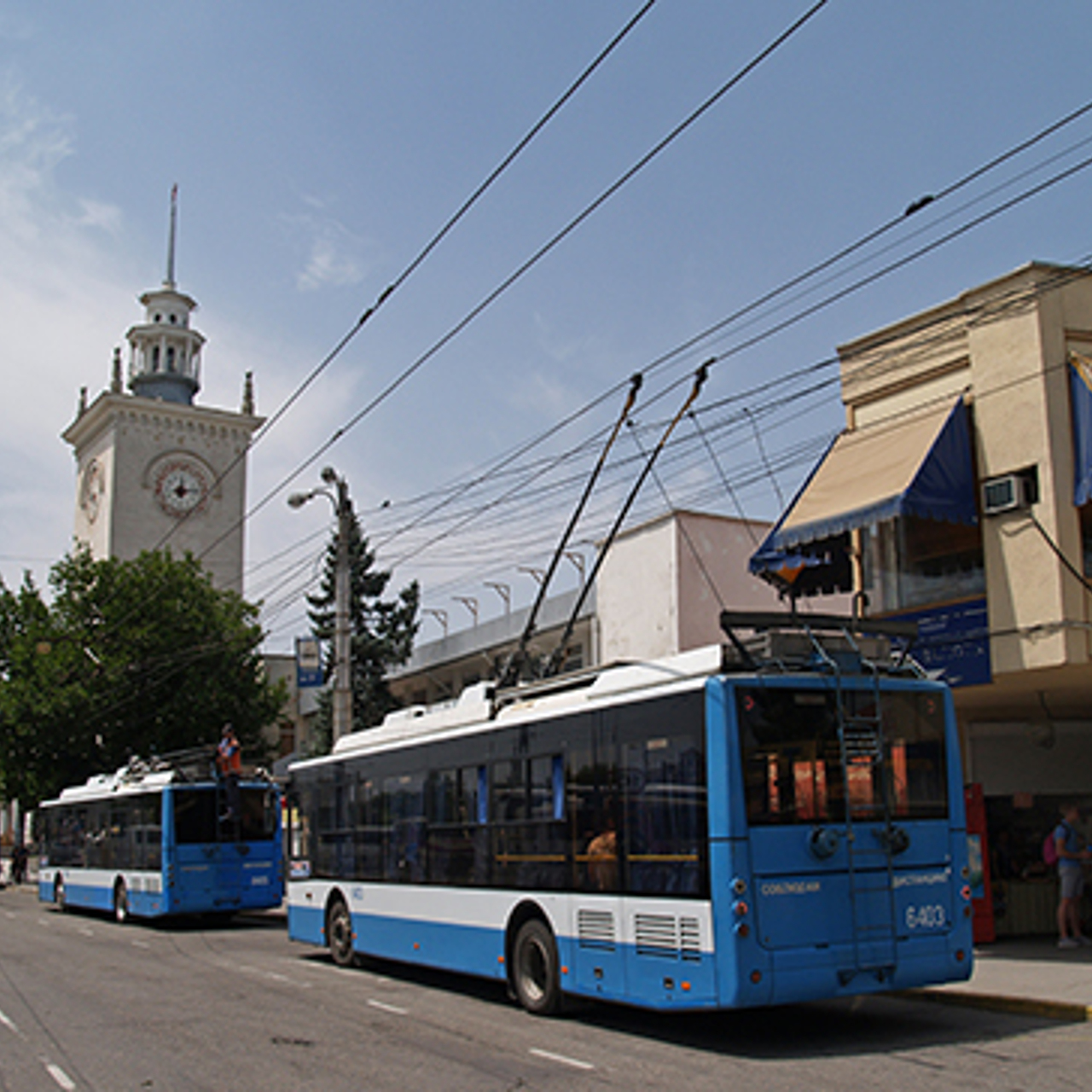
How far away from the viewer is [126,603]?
4456 cm

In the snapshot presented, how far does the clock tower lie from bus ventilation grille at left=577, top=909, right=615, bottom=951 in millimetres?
55723

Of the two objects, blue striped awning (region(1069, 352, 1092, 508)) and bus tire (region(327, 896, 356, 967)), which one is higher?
blue striped awning (region(1069, 352, 1092, 508))

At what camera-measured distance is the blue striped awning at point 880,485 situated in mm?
14648

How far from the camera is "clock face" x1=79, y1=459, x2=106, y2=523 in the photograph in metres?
67.2

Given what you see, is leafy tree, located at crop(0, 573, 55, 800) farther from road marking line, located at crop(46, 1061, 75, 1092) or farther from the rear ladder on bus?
the rear ladder on bus

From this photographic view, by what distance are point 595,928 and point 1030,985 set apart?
4597mm

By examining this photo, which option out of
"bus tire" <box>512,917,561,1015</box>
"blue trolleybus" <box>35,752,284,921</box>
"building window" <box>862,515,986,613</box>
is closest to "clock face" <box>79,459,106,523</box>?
"blue trolleybus" <box>35,752,284,921</box>

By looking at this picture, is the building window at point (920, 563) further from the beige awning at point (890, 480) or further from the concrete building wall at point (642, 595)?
the concrete building wall at point (642, 595)

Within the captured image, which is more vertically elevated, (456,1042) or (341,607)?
(341,607)

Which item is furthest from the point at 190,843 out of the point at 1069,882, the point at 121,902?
the point at 1069,882

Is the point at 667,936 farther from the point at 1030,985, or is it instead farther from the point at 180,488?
the point at 180,488

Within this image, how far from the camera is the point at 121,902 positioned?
83.0 feet

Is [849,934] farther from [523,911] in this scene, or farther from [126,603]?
[126,603]

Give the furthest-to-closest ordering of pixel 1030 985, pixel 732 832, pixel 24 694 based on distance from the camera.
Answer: pixel 24 694 → pixel 1030 985 → pixel 732 832
